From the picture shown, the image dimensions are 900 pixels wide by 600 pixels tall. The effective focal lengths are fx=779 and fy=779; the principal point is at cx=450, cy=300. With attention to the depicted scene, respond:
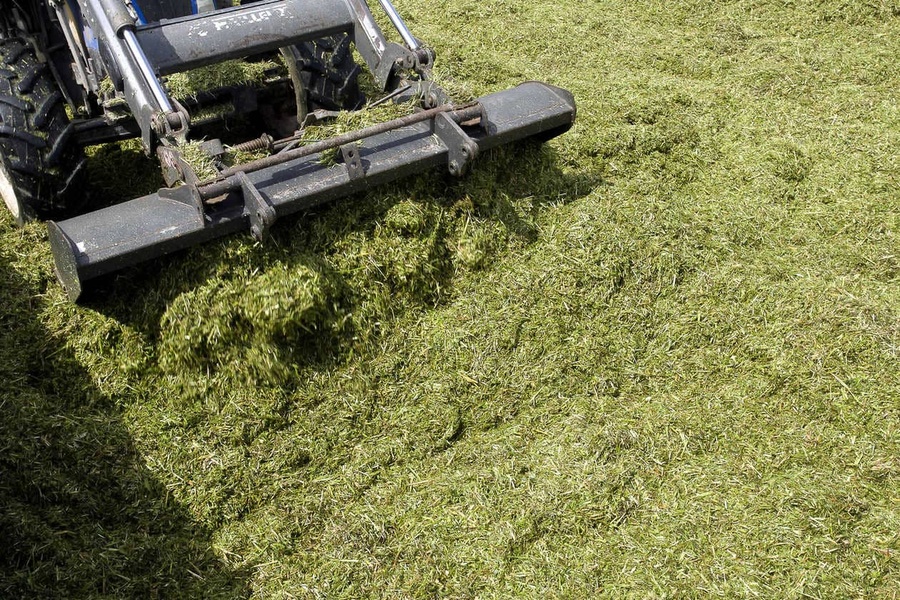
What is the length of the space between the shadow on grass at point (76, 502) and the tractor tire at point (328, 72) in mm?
2292

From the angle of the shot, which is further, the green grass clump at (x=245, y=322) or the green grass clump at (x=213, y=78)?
the green grass clump at (x=213, y=78)

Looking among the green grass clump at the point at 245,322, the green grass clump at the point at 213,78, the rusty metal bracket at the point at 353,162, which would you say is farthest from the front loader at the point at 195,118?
the green grass clump at the point at 245,322

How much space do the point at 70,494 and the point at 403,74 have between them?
9.02 ft

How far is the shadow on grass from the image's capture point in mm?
2988

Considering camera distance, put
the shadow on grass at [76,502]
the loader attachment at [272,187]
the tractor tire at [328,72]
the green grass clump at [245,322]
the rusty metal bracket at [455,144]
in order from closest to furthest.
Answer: the shadow on grass at [76,502] < the loader attachment at [272,187] < the green grass clump at [245,322] < the rusty metal bracket at [455,144] < the tractor tire at [328,72]

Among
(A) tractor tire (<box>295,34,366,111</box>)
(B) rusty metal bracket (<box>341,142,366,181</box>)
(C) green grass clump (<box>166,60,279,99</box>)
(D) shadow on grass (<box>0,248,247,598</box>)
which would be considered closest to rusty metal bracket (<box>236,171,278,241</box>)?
(B) rusty metal bracket (<box>341,142,366,181</box>)

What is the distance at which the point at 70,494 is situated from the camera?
3236mm

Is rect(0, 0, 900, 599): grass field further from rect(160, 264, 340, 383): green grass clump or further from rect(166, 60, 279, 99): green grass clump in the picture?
rect(166, 60, 279, 99): green grass clump

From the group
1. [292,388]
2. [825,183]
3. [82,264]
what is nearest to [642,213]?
[825,183]

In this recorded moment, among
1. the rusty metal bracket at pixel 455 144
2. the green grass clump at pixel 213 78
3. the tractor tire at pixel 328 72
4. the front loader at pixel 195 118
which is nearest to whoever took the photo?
the front loader at pixel 195 118

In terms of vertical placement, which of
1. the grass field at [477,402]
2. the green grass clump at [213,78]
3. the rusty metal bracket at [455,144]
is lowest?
the grass field at [477,402]

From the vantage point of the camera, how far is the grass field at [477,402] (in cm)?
312

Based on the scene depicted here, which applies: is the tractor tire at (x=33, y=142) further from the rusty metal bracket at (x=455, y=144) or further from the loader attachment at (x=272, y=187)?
the rusty metal bracket at (x=455, y=144)

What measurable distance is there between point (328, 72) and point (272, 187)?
1687mm
